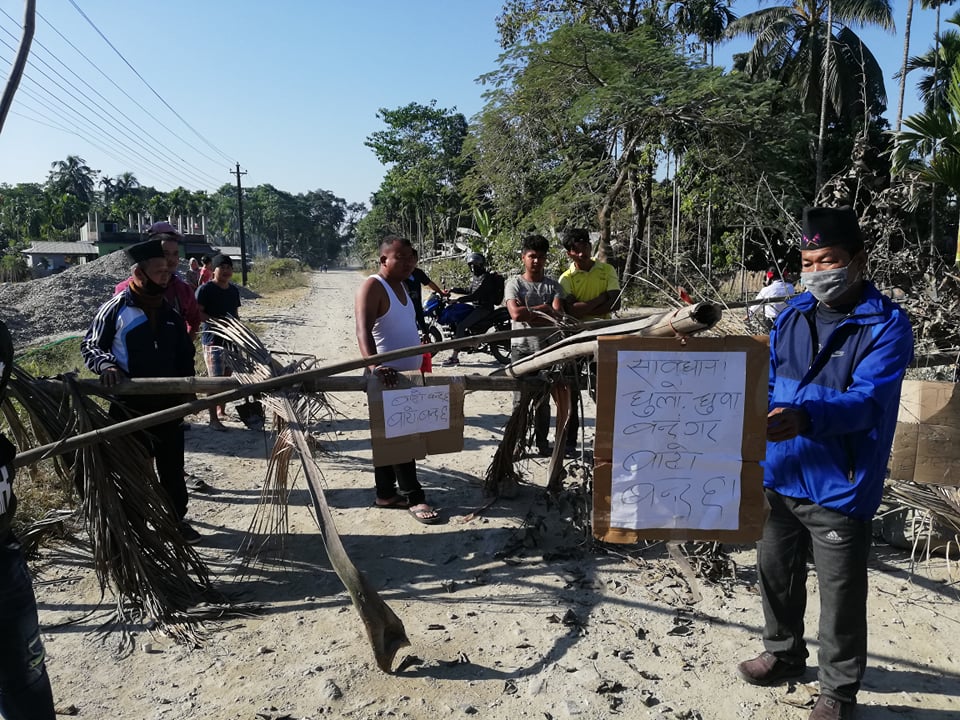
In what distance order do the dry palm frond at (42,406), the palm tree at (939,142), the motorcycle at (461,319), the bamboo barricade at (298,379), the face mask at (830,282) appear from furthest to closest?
the motorcycle at (461,319), the palm tree at (939,142), the dry palm frond at (42,406), the bamboo barricade at (298,379), the face mask at (830,282)

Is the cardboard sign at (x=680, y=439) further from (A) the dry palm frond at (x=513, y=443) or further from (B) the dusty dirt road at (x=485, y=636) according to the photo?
(A) the dry palm frond at (x=513, y=443)

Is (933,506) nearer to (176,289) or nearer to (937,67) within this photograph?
(176,289)

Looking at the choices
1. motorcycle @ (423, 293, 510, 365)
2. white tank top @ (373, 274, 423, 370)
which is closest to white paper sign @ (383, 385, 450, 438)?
white tank top @ (373, 274, 423, 370)

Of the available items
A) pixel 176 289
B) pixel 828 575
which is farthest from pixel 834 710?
pixel 176 289

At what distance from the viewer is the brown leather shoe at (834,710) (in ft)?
7.22

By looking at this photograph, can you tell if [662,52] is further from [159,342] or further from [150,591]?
[150,591]

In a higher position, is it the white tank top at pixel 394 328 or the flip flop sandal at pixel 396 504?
the white tank top at pixel 394 328

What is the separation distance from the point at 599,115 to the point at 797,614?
12.3m

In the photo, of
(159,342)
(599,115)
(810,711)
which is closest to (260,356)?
(159,342)

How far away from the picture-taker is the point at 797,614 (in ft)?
8.07

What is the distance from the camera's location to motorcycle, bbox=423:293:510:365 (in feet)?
30.2

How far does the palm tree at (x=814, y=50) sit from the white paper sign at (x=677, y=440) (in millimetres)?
25195

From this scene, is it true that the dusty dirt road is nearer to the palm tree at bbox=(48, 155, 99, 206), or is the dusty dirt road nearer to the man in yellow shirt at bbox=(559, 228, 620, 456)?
the man in yellow shirt at bbox=(559, 228, 620, 456)

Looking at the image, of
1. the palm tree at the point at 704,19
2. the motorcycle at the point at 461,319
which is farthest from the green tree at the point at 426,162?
the motorcycle at the point at 461,319
